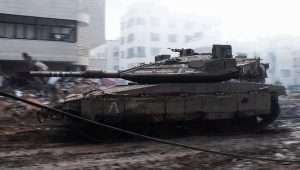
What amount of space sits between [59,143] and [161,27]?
158 feet

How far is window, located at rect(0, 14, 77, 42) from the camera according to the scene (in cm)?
2927

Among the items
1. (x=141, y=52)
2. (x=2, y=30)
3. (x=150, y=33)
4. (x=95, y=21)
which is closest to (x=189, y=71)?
(x=2, y=30)

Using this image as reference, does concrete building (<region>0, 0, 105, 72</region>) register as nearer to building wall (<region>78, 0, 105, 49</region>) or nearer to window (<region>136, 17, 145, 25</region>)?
building wall (<region>78, 0, 105, 49</region>)

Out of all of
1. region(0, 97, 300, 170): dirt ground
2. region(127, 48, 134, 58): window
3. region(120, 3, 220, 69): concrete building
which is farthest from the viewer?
region(127, 48, 134, 58): window

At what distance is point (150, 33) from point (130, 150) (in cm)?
5115

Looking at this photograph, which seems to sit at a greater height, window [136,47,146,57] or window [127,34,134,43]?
window [127,34,134,43]

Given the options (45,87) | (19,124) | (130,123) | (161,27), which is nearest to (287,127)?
(130,123)

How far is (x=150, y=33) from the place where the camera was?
194ft

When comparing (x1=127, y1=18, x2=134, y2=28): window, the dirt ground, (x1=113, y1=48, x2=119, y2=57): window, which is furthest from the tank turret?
(x1=113, y1=48, x2=119, y2=57): window

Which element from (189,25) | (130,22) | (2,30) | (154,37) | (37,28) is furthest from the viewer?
(130,22)

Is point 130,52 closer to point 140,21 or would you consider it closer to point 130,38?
point 130,38

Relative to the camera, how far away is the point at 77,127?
9820 millimetres

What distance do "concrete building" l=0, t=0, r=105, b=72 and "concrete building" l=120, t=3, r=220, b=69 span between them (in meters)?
22.3

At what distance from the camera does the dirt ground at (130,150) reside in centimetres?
725
